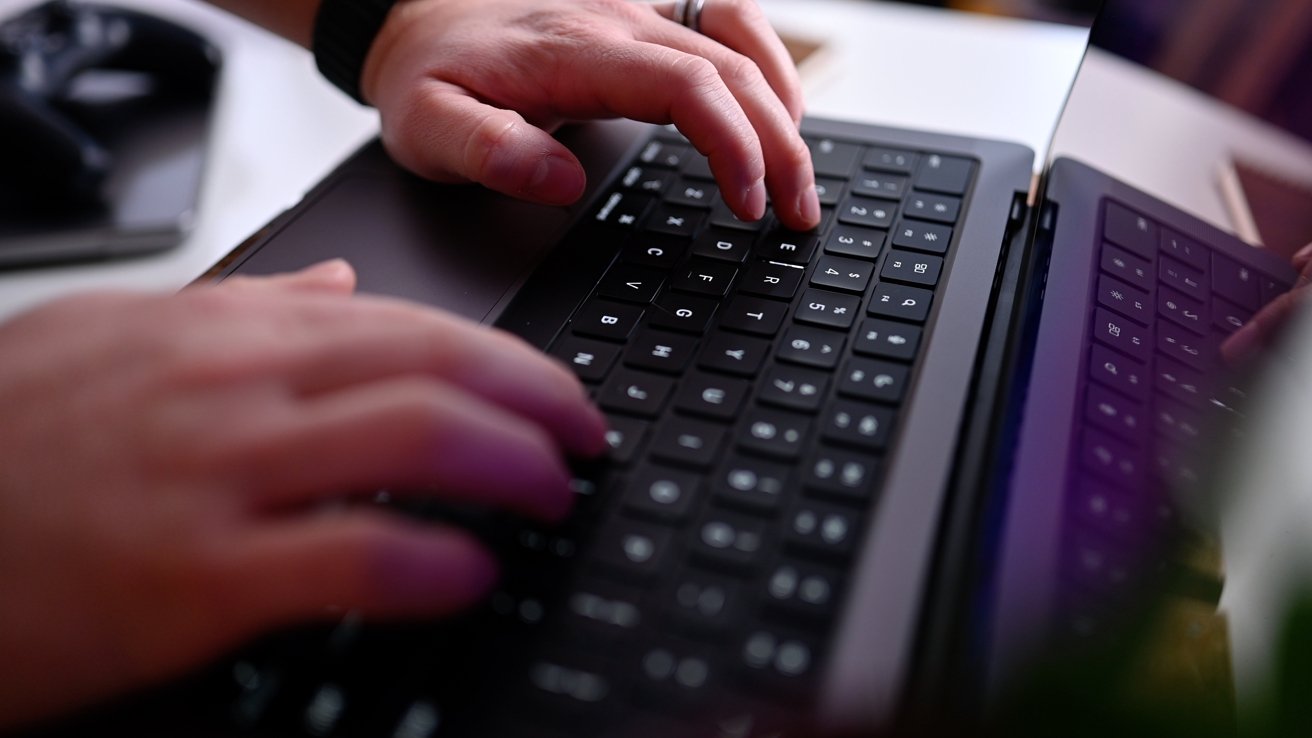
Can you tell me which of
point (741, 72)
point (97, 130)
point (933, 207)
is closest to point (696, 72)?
point (741, 72)

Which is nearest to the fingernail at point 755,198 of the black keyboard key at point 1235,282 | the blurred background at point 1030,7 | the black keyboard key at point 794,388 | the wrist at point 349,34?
the black keyboard key at point 794,388

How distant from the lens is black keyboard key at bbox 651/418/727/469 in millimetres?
340

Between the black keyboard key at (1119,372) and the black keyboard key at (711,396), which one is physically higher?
the black keyboard key at (1119,372)

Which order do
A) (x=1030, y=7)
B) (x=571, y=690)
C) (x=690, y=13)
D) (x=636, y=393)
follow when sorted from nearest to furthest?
(x=571, y=690), (x=636, y=393), (x=690, y=13), (x=1030, y=7)

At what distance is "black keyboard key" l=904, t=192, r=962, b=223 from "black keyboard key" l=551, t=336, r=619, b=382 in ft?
0.60

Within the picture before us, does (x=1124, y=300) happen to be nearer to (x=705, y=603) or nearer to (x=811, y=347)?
(x=811, y=347)

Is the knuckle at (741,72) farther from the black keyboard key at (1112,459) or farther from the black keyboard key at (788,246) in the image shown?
the black keyboard key at (1112,459)

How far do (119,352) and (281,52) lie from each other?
0.61 meters

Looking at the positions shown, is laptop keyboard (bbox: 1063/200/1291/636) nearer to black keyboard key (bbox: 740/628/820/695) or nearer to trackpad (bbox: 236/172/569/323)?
black keyboard key (bbox: 740/628/820/695)

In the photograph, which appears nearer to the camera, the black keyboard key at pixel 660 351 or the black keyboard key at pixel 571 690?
the black keyboard key at pixel 571 690

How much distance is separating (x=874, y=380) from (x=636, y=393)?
10 cm

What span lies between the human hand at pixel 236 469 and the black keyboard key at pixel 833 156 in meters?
0.25

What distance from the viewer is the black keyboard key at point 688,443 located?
34 cm

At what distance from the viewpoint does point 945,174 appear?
498 mm
